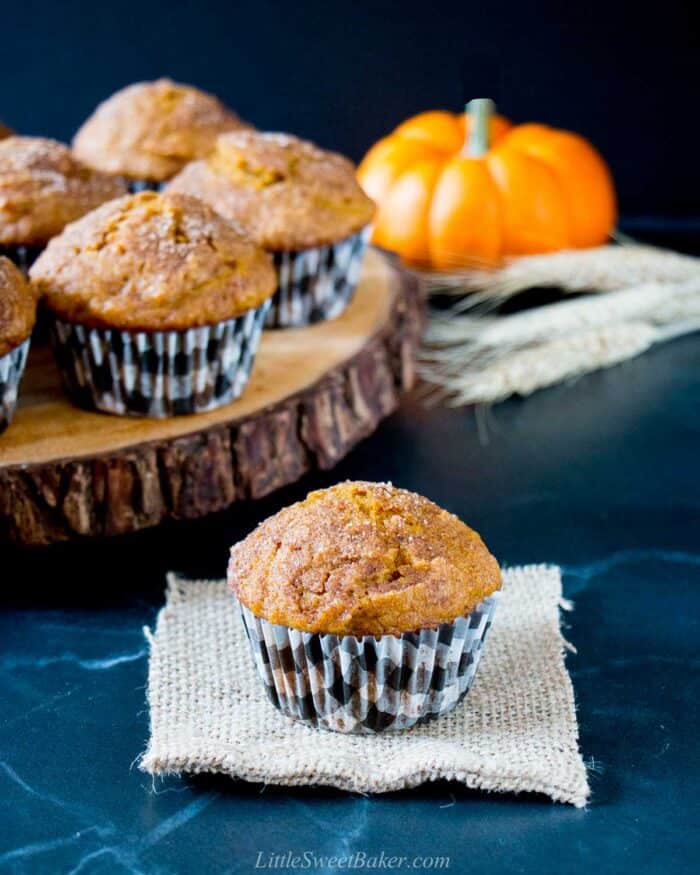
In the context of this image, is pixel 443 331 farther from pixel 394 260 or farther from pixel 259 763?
pixel 259 763

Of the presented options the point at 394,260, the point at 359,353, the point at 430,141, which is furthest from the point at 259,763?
the point at 430,141

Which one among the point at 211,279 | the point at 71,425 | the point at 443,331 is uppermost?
the point at 211,279

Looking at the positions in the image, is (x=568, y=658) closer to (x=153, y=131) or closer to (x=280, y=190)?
(x=280, y=190)

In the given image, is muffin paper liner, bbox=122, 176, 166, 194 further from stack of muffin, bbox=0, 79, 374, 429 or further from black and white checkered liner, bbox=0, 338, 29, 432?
black and white checkered liner, bbox=0, 338, 29, 432

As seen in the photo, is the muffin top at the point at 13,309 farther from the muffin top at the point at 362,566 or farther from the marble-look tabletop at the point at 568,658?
the muffin top at the point at 362,566

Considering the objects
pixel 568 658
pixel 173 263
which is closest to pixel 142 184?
pixel 173 263

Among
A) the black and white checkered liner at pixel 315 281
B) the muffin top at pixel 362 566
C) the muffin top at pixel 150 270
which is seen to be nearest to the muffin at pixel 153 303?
the muffin top at pixel 150 270
